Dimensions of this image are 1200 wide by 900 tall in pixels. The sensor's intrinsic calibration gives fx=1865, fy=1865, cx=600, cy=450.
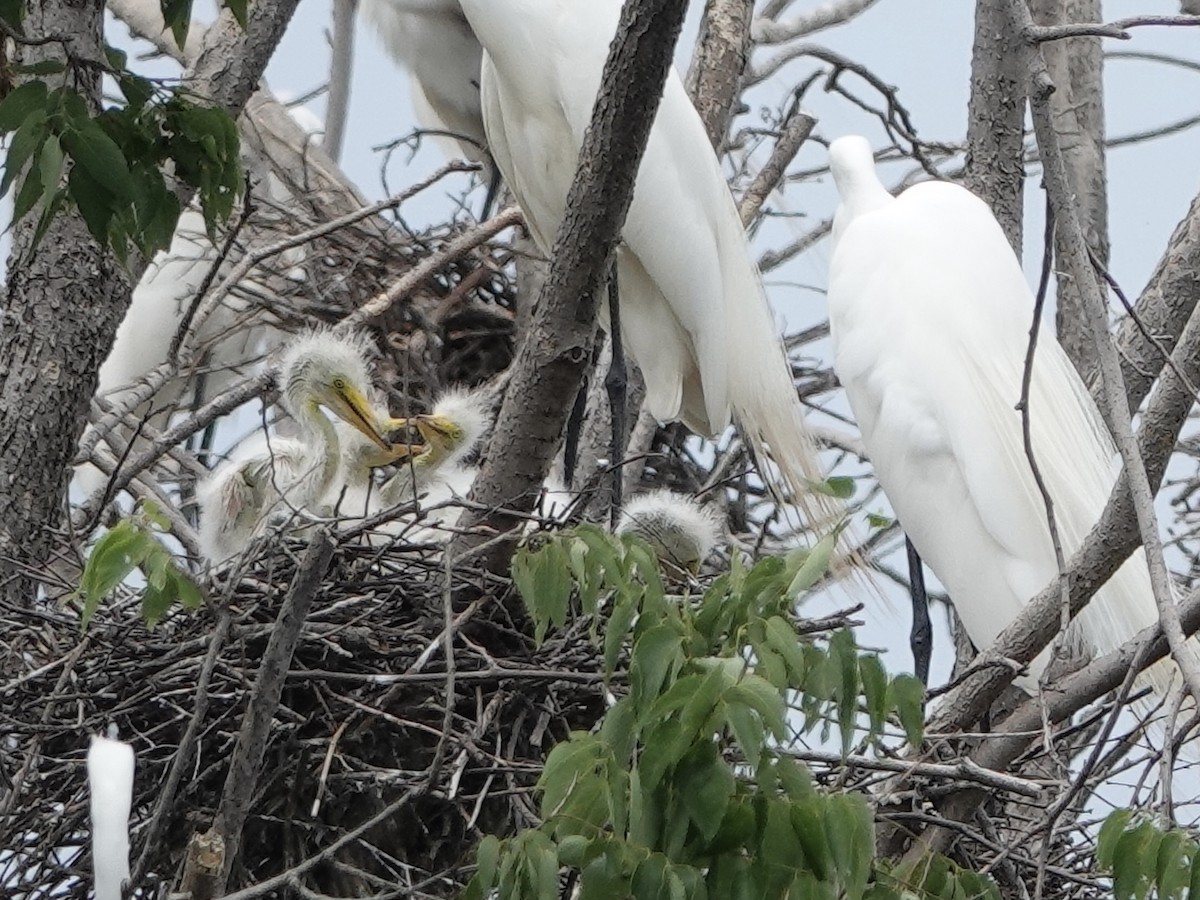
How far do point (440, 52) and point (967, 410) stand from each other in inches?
86.7

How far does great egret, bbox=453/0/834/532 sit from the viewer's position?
3.62 m

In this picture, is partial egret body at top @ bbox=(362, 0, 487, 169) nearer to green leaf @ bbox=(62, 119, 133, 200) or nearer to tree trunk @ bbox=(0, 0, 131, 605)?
tree trunk @ bbox=(0, 0, 131, 605)

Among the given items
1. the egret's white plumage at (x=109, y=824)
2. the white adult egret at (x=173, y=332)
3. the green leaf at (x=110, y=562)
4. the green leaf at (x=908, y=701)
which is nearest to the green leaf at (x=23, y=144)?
the green leaf at (x=110, y=562)

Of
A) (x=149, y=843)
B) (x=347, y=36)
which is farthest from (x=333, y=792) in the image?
(x=347, y=36)

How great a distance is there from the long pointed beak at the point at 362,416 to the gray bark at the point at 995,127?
1193mm

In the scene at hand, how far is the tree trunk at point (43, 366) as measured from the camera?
243 centimetres

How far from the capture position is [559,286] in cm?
201

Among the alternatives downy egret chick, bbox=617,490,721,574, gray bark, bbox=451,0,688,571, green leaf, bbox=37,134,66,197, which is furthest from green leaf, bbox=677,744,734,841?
downy egret chick, bbox=617,490,721,574

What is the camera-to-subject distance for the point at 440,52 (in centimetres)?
493

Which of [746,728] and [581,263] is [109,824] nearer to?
[746,728]

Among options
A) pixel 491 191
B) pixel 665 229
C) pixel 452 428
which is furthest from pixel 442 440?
pixel 491 191

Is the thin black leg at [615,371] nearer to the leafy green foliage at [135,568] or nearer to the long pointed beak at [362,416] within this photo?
the long pointed beak at [362,416]

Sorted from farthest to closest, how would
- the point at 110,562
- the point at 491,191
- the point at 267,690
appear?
1. the point at 491,191
2. the point at 110,562
3. the point at 267,690

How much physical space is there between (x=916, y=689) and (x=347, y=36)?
3.83 metres
